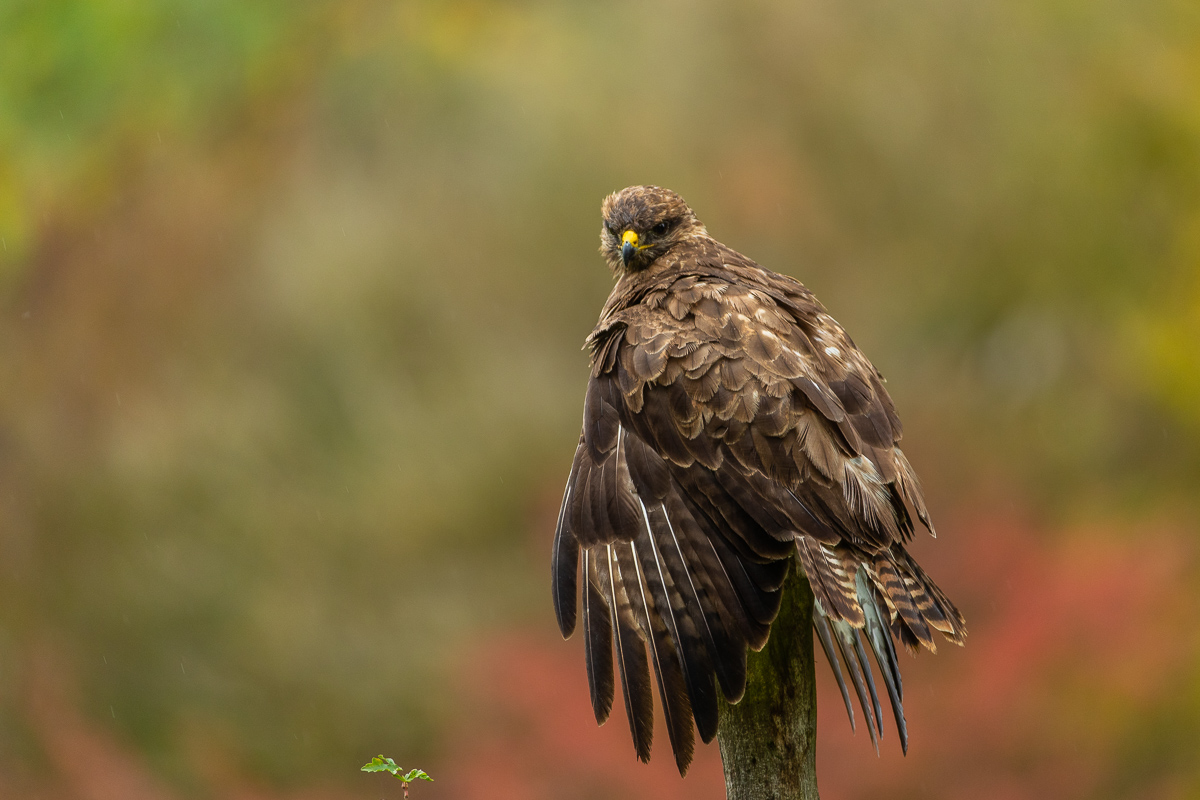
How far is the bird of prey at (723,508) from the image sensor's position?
3.17 meters

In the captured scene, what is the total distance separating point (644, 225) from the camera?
5.07m

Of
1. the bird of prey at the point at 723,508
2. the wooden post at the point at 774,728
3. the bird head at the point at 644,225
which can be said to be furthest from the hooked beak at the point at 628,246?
the wooden post at the point at 774,728

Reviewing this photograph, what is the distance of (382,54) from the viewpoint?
38.6 ft

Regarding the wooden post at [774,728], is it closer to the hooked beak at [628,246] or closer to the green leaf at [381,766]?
the green leaf at [381,766]

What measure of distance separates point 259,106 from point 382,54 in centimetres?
133

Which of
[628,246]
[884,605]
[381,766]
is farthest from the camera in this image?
[628,246]

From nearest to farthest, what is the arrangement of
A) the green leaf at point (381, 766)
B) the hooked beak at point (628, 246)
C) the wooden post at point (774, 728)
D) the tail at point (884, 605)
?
the green leaf at point (381, 766) < the wooden post at point (774, 728) < the tail at point (884, 605) < the hooked beak at point (628, 246)

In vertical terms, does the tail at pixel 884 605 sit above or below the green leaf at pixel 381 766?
above

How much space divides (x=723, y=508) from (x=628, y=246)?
1.86 m

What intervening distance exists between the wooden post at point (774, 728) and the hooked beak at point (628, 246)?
7.22 ft

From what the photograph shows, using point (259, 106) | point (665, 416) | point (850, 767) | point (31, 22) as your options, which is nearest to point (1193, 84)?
point (850, 767)

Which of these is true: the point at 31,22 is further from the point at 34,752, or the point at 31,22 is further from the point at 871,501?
the point at 871,501

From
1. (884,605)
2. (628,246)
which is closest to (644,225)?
(628,246)

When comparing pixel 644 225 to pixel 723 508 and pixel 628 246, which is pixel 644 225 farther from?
pixel 723 508
